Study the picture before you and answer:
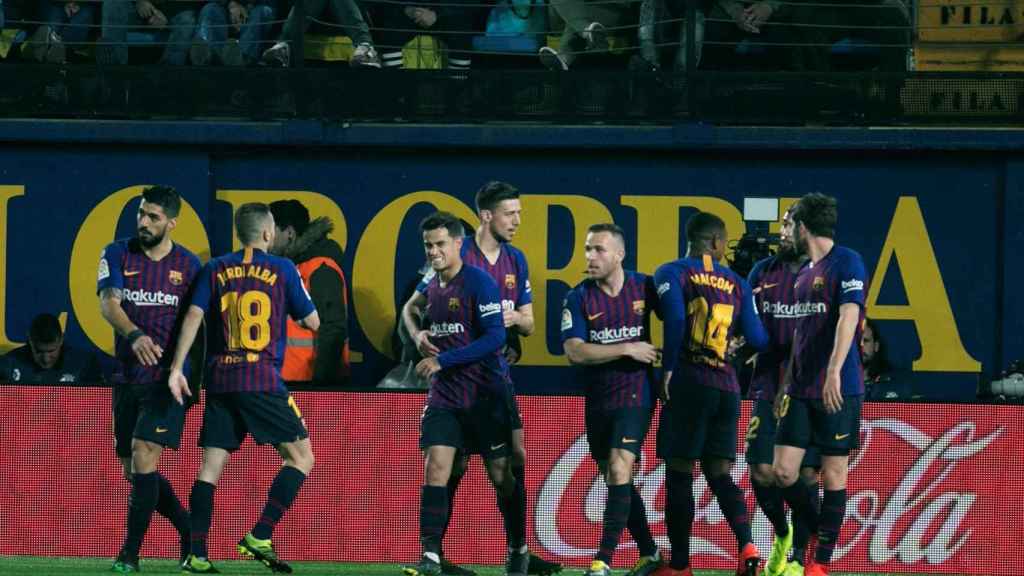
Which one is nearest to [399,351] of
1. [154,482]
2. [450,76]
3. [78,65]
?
[450,76]

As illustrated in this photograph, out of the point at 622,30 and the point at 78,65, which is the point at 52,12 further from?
the point at 622,30

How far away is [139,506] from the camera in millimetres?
10352

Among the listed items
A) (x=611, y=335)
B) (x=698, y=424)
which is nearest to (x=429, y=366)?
(x=611, y=335)

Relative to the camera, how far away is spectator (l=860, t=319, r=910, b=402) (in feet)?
42.1

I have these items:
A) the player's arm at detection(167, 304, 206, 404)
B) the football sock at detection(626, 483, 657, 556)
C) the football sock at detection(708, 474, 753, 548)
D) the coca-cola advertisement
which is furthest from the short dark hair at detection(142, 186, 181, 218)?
the football sock at detection(708, 474, 753, 548)

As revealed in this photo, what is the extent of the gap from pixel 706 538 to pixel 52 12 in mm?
6535

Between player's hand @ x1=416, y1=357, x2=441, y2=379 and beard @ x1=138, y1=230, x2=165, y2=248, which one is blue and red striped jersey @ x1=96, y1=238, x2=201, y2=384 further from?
player's hand @ x1=416, y1=357, x2=441, y2=379

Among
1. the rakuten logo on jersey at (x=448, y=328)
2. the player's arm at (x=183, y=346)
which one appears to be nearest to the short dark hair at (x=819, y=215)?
the rakuten logo on jersey at (x=448, y=328)

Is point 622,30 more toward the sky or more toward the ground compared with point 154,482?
more toward the sky

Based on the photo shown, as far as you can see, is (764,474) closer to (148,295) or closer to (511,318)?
(511,318)

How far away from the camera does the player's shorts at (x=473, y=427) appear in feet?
32.8

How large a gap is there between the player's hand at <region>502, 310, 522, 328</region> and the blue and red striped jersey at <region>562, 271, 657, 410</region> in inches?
17.8

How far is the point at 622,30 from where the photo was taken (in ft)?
48.9

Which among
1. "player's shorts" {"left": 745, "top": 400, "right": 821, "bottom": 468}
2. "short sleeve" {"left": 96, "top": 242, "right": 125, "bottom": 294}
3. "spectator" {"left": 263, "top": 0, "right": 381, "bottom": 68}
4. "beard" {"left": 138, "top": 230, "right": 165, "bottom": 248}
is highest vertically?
"spectator" {"left": 263, "top": 0, "right": 381, "bottom": 68}
